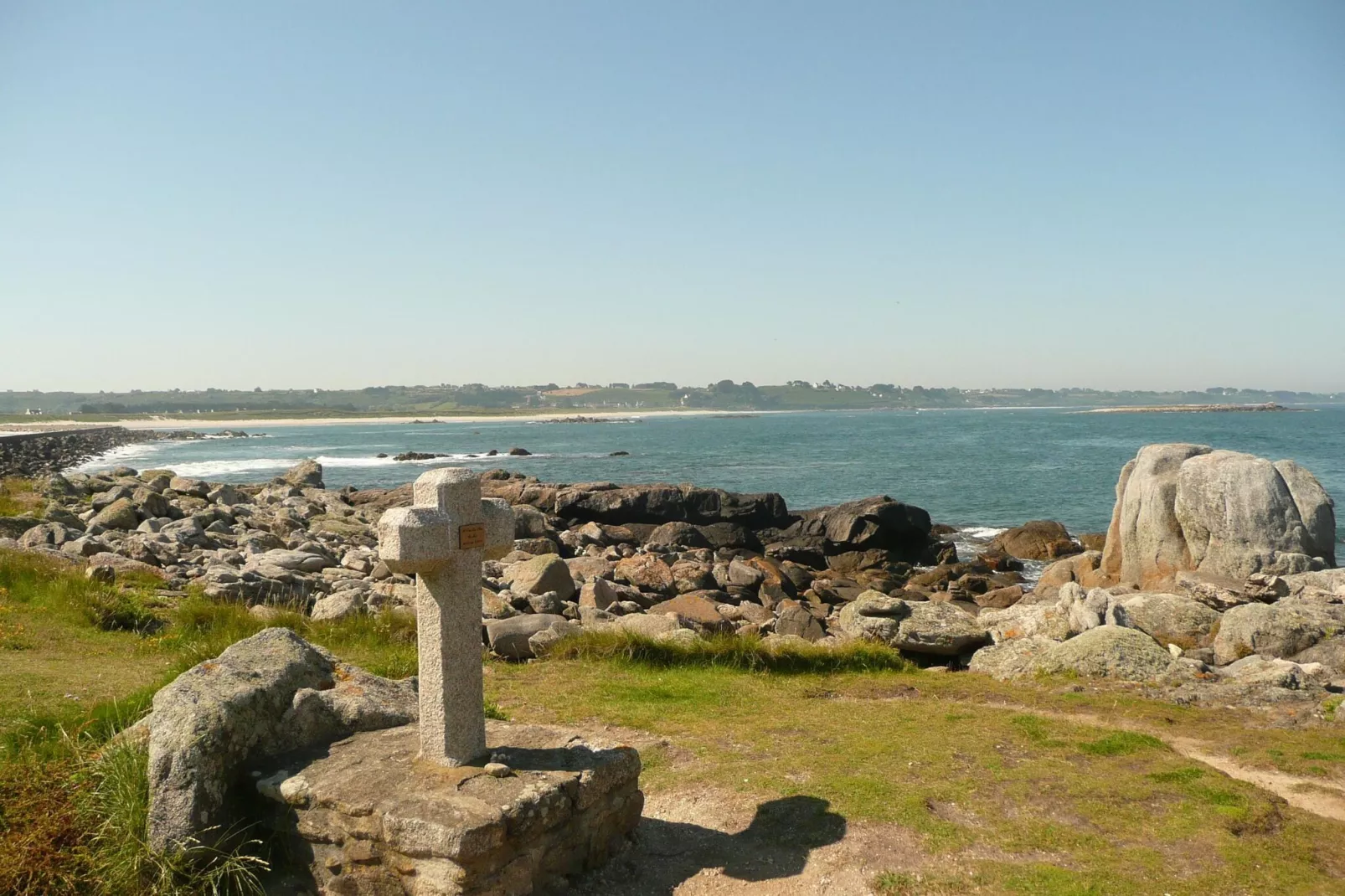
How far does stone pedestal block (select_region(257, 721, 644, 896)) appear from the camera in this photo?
202 inches

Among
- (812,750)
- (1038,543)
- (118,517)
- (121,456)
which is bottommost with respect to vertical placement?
(1038,543)

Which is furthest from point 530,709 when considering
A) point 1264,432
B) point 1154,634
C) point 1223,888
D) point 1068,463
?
point 1264,432

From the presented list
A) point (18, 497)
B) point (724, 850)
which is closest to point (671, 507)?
point (18, 497)

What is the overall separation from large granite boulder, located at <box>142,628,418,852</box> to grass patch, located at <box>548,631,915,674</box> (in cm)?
469

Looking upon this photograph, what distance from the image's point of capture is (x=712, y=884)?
19.5ft

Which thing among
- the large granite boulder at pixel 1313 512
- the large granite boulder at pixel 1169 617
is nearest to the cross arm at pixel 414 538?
the large granite boulder at pixel 1169 617

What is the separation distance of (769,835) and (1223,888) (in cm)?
287

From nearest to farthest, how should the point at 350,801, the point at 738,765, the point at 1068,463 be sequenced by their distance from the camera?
the point at 350,801 → the point at 738,765 → the point at 1068,463

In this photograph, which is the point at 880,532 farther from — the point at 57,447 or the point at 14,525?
the point at 57,447

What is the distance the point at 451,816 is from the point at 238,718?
5.92 feet

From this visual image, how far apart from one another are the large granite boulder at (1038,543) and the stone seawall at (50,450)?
47.1m

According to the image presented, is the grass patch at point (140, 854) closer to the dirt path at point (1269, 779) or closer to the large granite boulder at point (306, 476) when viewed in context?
the dirt path at point (1269, 779)

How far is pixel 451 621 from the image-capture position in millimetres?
5941

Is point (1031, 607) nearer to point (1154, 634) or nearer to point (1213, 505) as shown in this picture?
point (1154, 634)
